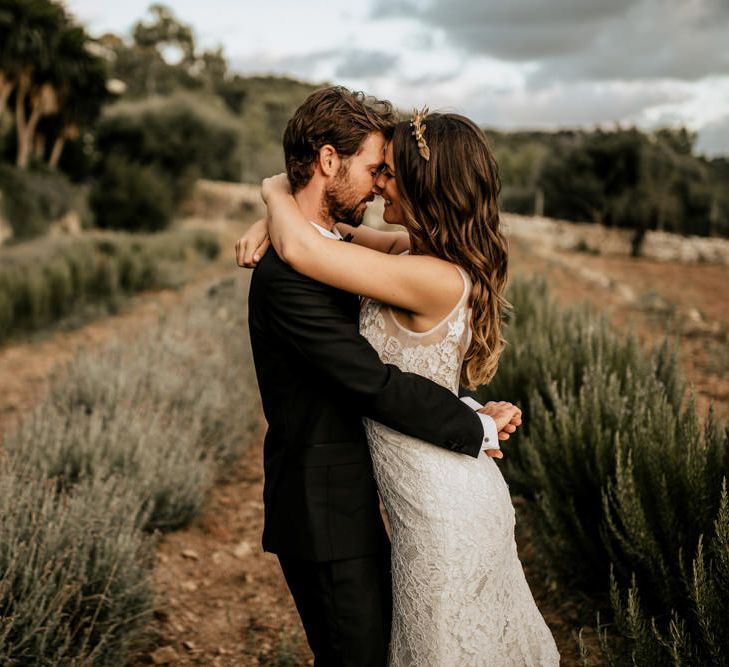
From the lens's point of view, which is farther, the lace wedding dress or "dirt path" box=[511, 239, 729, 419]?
"dirt path" box=[511, 239, 729, 419]

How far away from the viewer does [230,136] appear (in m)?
27.3

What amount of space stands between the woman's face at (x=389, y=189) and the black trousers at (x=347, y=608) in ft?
3.14

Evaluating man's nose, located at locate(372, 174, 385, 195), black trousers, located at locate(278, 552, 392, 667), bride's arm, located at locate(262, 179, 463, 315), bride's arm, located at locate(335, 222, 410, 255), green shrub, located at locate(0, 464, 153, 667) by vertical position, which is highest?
man's nose, located at locate(372, 174, 385, 195)

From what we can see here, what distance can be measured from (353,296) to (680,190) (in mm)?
21178

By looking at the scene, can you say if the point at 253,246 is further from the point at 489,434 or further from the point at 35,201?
the point at 35,201

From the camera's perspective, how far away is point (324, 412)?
6.37 feet

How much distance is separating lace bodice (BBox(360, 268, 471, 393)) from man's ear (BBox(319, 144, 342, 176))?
40cm

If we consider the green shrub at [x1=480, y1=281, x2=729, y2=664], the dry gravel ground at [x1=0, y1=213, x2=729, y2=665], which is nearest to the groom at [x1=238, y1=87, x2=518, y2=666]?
the green shrub at [x1=480, y1=281, x2=729, y2=664]

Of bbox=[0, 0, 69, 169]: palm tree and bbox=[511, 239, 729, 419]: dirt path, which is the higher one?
bbox=[0, 0, 69, 169]: palm tree

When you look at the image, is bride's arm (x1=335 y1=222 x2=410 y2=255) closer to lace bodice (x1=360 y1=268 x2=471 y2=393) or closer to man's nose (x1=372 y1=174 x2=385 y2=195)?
man's nose (x1=372 y1=174 x2=385 y2=195)

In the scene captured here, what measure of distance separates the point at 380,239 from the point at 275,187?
53 cm

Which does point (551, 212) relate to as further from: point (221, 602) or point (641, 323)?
point (221, 602)

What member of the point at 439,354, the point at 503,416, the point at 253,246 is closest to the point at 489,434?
the point at 503,416

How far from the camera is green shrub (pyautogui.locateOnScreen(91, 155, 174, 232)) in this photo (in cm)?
1789
